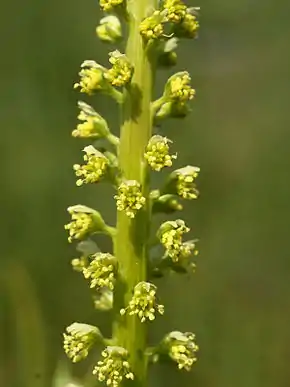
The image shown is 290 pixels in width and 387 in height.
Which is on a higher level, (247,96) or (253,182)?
(247,96)

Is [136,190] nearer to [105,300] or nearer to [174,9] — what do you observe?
[105,300]

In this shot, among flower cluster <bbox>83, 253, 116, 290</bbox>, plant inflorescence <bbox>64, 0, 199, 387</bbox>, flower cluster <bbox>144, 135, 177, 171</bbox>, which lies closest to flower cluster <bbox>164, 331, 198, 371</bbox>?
plant inflorescence <bbox>64, 0, 199, 387</bbox>

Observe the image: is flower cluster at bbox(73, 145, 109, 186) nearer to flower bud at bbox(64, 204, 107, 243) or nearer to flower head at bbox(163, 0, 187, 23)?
flower bud at bbox(64, 204, 107, 243)

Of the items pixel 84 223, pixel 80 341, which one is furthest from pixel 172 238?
pixel 80 341

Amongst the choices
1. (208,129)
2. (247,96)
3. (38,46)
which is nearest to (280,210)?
(208,129)

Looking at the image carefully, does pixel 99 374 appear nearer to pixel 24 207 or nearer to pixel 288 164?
pixel 24 207

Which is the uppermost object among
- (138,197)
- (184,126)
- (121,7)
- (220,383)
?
(184,126)

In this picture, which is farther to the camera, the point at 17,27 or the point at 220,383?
the point at 17,27
